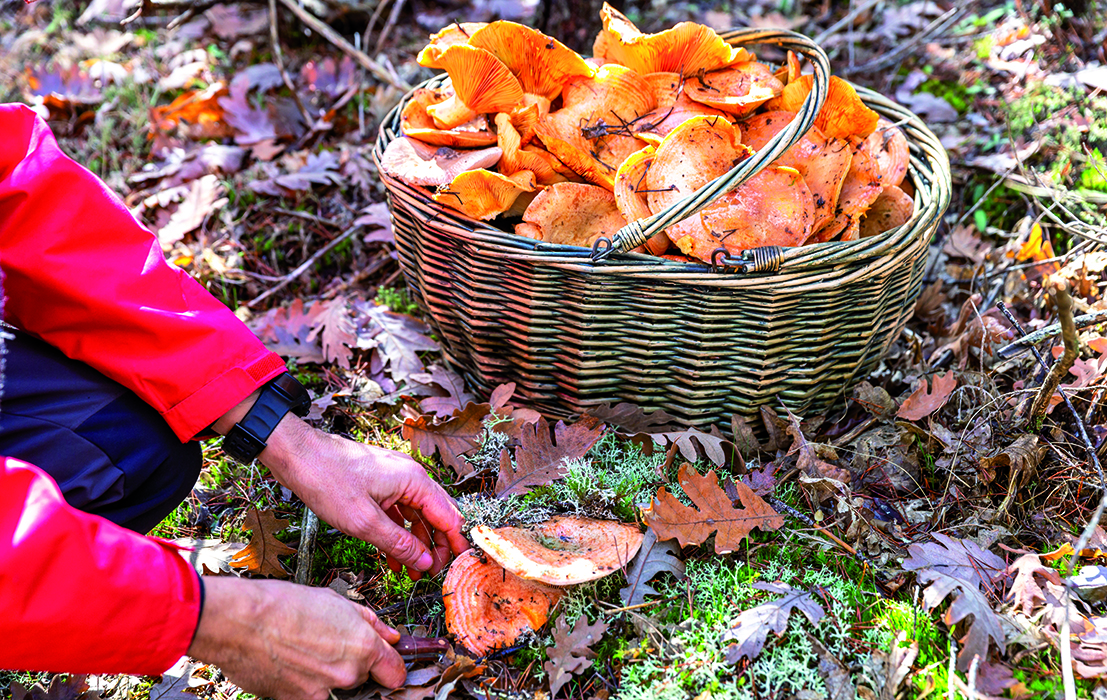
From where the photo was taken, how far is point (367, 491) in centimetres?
206

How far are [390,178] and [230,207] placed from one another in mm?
1877

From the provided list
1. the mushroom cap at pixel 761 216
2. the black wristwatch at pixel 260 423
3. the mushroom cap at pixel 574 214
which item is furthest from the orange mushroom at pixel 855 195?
the black wristwatch at pixel 260 423

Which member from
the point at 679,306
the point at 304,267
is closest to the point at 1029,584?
the point at 679,306

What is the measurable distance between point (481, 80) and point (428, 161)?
328mm

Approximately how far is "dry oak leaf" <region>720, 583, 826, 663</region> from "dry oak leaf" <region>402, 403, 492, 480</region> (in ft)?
3.44

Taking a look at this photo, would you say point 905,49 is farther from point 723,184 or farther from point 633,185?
point 723,184

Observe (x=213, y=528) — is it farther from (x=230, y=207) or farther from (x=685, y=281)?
(x=230, y=207)

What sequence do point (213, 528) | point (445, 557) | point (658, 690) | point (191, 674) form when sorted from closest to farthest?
point (658, 690) → point (191, 674) → point (445, 557) → point (213, 528)

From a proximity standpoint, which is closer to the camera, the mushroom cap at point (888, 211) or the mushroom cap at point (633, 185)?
the mushroom cap at point (633, 185)

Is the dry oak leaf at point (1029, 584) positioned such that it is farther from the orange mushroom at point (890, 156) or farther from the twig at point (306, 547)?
the twig at point (306, 547)

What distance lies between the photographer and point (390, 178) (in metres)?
2.60

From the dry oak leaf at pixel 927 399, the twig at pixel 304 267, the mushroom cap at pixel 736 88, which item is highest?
the mushroom cap at pixel 736 88

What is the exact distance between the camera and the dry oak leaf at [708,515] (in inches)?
83.4

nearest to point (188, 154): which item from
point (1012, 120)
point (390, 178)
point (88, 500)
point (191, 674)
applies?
point (390, 178)
